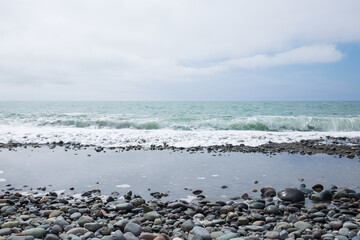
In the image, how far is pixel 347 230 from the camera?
4082 mm

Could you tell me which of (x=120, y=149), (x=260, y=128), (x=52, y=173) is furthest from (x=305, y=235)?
(x=260, y=128)

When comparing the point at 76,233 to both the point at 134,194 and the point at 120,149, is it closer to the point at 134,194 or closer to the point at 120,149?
the point at 134,194

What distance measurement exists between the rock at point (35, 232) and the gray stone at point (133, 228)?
1.15 m

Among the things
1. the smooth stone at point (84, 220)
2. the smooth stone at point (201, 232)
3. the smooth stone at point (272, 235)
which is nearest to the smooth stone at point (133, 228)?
Answer: the smooth stone at point (84, 220)

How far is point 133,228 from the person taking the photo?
413 cm

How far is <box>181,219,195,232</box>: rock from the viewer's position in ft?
13.8

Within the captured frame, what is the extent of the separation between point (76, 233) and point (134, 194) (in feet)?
6.87

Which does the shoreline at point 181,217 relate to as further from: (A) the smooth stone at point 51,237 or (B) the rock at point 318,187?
(B) the rock at point 318,187

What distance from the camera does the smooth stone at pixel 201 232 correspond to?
12.7ft

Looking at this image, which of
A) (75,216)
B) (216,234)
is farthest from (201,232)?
(75,216)

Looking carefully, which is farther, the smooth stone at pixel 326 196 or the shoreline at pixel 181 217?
the smooth stone at pixel 326 196

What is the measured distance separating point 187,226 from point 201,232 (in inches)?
13.1

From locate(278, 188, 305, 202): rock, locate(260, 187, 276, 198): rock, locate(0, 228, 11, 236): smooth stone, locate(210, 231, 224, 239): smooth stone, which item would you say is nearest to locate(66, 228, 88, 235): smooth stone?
locate(0, 228, 11, 236): smooth stone

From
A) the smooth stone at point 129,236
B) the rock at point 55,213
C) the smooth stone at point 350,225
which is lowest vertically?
the rock at point 55,213
